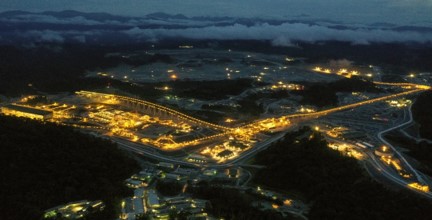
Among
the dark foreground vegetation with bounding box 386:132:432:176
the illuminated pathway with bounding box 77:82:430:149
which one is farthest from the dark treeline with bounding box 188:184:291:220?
the dark foreground vegetation with bounding box 386:132:432:176

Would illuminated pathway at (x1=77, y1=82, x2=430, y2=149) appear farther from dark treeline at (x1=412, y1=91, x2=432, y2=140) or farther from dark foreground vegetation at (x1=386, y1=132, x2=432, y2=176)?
dark foreground vegetation at (x1=386, y1=132, x2=432, y2=176)

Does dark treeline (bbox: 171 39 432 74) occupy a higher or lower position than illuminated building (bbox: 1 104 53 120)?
higher

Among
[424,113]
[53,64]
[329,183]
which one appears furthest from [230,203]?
[53,64]

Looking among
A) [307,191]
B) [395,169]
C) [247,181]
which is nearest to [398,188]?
[395,169]

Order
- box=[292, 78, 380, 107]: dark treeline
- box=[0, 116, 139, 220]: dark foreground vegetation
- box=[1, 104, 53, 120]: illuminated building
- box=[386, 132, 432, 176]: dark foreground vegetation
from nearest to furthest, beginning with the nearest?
box=[0, 116, 139, 220]: dark foreground vegetation
box=[386, 132, 432, 176]: dark foreground vegetation
box=[1, 104, 53, 120]: illuminated building
box=[292, 78, 380, 107]: dark treeline

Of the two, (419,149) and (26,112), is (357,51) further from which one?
(26,112)

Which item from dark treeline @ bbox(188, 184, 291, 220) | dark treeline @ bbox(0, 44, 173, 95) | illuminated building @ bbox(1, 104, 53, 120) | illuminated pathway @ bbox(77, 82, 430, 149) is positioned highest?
dark treeline @ bbox(0, 44, 173, 95)

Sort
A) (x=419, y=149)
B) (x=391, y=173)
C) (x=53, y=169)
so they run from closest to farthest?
(x=53, y=169), (x=391, y=173), (x=419, y=149)
